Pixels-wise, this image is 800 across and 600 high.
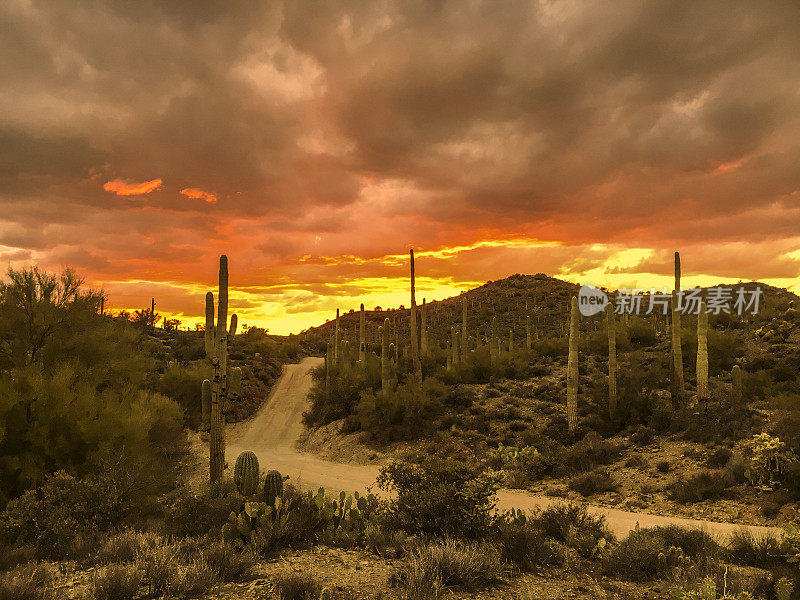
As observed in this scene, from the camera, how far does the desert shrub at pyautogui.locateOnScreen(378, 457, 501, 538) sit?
8.52m

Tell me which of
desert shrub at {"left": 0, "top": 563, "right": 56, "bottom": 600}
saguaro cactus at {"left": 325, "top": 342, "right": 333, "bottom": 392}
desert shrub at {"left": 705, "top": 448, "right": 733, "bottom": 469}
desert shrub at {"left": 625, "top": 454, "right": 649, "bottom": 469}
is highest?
saguaro cactus at {"left": 325, "top": 342, "right": 333, "bottom": 392}

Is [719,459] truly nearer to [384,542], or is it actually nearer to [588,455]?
[588,455]

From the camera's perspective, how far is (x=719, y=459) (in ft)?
48.2

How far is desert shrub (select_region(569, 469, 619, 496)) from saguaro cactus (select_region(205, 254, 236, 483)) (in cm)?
1045

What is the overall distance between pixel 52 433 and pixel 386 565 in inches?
279

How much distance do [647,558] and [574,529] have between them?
4.87ft

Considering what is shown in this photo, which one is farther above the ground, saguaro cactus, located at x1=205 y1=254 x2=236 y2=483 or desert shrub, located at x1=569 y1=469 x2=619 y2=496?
saguaro cactus, located at x1=205 y1=254 x2=236 y2=483

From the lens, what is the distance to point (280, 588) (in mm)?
5879

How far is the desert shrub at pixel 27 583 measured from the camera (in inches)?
215

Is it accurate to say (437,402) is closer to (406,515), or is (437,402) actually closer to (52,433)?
(406,515)

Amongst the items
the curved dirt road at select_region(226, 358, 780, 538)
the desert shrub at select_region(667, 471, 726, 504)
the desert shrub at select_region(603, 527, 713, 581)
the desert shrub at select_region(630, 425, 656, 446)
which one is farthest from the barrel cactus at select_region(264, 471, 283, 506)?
the desert shrub at select_region(630, 425, 656, 446)

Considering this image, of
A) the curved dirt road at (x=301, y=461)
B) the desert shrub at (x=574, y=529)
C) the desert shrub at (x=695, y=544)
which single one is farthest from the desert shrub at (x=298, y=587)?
the curved dirt road at (x=301, y=461)

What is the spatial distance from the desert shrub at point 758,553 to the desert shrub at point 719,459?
23.4 feet

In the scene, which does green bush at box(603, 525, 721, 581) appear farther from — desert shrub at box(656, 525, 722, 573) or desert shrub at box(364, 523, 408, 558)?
desert shrub at box(364, 523, 408, 558)
